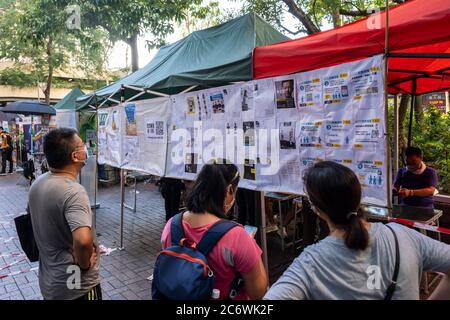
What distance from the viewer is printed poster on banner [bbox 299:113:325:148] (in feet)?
8.63

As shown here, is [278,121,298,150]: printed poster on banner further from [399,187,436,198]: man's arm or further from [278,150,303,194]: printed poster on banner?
[399,187,436,198]: man's arm

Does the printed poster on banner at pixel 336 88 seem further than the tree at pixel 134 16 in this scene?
No

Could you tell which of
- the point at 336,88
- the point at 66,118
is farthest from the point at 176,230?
the point at 66,118

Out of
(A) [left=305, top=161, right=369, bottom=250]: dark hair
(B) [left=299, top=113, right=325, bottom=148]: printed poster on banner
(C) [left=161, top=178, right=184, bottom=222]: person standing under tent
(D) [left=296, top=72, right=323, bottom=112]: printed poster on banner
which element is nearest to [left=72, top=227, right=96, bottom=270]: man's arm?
(A) [left=305, top=161, right=369, bottom=250]: dark hair

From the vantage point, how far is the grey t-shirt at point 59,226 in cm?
204

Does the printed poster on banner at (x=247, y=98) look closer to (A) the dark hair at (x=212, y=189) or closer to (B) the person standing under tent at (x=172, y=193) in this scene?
(A) the dark hair at (x=212, y=189)

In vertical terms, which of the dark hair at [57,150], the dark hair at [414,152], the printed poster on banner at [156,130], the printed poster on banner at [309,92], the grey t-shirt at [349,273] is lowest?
the grey t-shirt at [349,273]

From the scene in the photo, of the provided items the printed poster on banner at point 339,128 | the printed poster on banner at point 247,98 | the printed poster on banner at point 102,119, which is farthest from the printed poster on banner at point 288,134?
the printed poster on banner at point 102,119

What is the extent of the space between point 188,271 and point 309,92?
1.76 meters

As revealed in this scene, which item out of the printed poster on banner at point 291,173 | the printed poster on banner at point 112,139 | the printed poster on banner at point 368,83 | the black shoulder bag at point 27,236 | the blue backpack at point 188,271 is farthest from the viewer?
the printed poster on banner at point 112,139

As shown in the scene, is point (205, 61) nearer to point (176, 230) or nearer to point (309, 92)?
point (309, 92)

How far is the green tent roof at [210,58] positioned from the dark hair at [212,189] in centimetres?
156

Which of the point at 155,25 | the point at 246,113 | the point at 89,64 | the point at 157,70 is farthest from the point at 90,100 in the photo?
the point at 89,64
